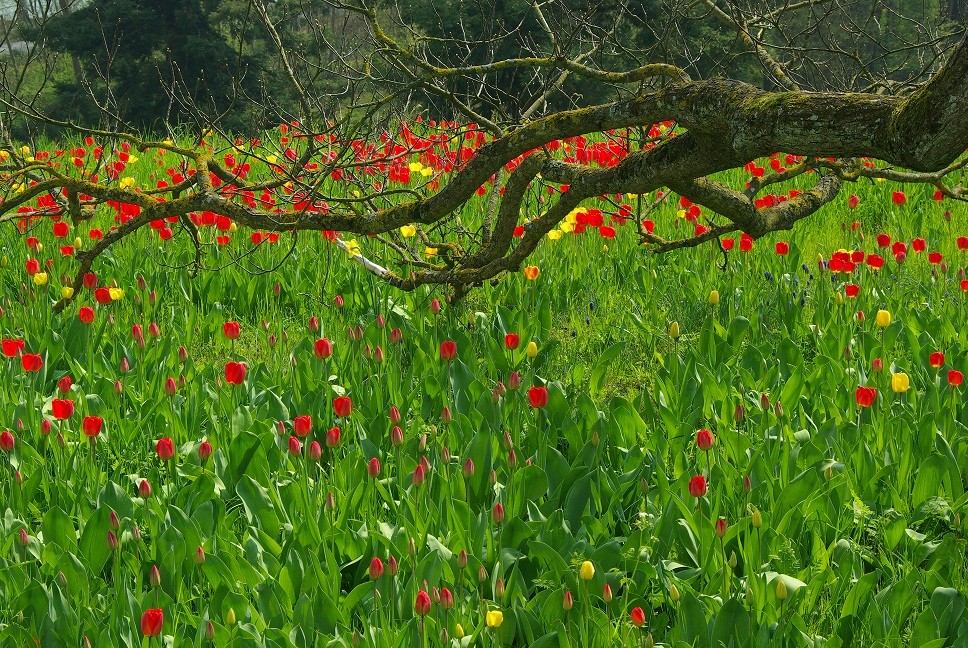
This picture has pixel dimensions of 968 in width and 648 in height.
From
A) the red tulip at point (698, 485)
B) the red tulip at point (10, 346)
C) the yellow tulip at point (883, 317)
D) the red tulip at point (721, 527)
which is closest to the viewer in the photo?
the red tulip at point (721, 527)

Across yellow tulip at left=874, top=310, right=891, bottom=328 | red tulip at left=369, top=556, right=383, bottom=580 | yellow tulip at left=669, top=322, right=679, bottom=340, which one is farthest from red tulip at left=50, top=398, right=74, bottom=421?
yellow tulip at left=874, top=310, right=891, bottom=328

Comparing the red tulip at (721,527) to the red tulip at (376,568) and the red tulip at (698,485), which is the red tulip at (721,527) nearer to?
the red tulip at (698,485)

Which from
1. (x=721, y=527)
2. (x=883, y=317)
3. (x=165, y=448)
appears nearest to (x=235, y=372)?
(x=165, y=448)

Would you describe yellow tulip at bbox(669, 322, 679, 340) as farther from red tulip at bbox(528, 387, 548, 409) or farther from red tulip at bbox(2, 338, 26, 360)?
red tulip at bbox(2, 338, 26, 360)

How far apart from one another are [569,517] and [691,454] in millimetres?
629

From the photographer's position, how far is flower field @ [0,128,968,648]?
2.47m

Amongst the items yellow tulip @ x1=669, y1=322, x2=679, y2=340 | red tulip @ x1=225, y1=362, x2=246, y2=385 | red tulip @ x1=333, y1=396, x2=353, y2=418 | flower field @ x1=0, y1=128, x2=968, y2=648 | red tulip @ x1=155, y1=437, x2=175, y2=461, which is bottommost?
flower field @ x1=0, y1=128, x2=968, y2=648

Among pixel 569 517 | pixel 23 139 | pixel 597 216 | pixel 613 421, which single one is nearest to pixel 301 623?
pixel 569 517

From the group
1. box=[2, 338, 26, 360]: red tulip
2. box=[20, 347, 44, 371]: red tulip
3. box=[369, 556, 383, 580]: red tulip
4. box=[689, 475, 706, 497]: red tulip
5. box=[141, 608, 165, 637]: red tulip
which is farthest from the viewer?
box=[2, 338, 26, 360]: red tulip

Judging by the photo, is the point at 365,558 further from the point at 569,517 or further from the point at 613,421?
the point at 613,421

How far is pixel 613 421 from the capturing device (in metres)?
3.51

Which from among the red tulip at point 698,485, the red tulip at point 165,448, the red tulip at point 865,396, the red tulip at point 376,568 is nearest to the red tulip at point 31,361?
the red tulip at point 165,448

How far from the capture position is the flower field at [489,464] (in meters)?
2.47

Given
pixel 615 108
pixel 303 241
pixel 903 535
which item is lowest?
pixel 903 535
